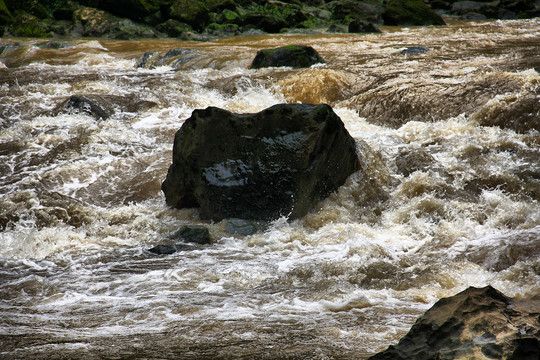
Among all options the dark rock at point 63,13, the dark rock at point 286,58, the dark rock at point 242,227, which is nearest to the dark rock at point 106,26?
the dark rock at point 63,13

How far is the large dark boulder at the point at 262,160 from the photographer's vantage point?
6.33 metres

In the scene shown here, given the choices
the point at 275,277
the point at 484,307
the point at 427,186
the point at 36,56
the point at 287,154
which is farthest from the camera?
the point at 36,56

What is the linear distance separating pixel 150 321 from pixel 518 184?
16.7ft

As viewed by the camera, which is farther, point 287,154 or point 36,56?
point 36,56

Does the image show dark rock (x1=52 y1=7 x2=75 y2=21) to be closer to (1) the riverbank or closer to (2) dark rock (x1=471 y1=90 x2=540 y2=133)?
(1) the riverbank

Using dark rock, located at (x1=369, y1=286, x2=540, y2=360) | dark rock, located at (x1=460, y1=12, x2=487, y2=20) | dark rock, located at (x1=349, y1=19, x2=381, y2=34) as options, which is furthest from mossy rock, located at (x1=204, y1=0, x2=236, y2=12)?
dark rock, located at (x1=369, y1=286, x2=540, y2=360)

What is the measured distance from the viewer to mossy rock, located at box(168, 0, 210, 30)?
24719 millimetres

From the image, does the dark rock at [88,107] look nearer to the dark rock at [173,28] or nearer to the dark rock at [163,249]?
the dark rock at [163,249]

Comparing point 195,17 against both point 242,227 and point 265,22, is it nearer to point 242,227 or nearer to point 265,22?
point 265,22

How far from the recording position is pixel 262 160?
6395mm

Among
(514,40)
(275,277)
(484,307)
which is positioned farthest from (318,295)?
(514,40)

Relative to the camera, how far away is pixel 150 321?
3805mm

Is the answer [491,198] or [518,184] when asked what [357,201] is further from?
[518,184]

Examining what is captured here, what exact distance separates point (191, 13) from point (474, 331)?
2454 cm
